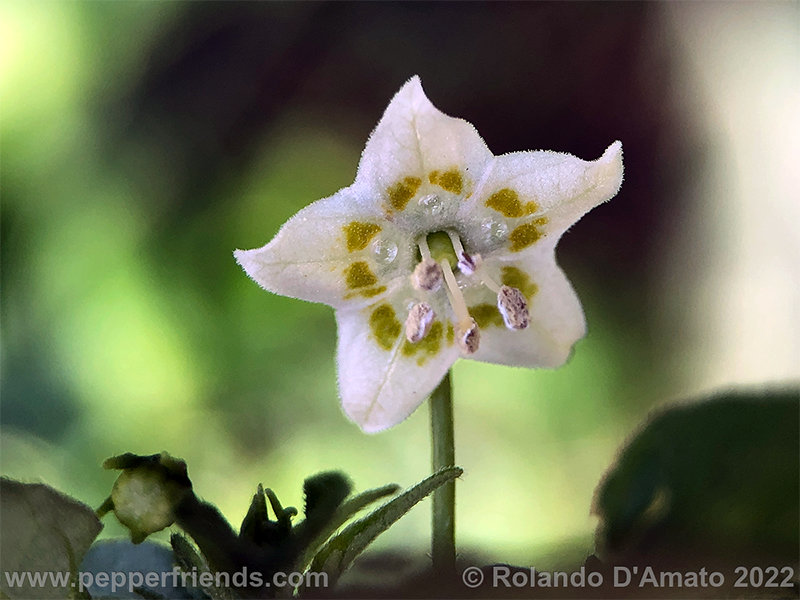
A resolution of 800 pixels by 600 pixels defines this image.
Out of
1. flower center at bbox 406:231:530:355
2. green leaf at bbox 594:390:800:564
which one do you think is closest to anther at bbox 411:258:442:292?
flower center at bbox 406:231:530:355

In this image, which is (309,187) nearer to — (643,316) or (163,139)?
(163,139)

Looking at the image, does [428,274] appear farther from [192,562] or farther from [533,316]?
[192,562]

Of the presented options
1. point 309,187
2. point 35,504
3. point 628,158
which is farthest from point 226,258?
point 628,158

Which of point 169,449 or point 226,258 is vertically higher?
point 226,258

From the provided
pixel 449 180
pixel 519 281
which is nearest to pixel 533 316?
pixel 519 281

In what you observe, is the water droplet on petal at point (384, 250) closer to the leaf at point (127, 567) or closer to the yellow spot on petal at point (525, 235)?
the yellow spot on petal at point (525, 235)

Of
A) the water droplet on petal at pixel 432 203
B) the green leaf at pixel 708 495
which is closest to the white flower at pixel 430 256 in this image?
the water droplet on petal at pixel 432 203
